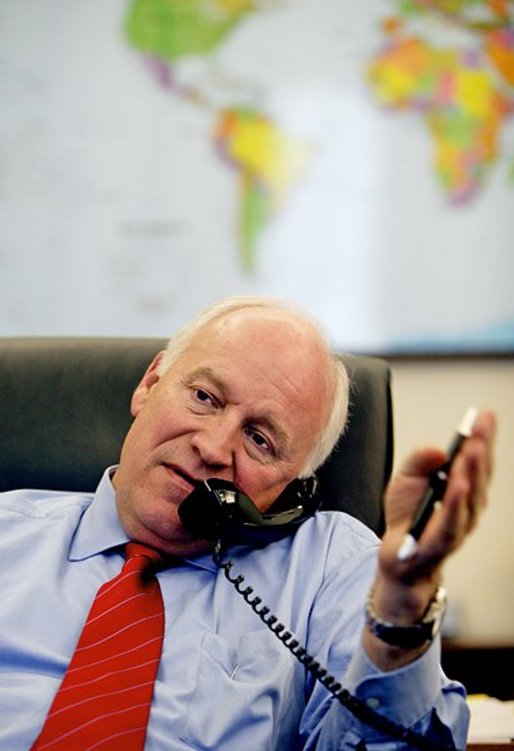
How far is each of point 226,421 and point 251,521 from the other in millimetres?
144

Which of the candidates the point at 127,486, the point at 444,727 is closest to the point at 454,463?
the point at 444,727

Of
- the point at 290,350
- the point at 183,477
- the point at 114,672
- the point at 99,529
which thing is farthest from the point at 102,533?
the point at 290,350

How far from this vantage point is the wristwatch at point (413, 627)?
30.9 inches

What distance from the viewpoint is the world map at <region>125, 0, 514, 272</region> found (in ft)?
7.50

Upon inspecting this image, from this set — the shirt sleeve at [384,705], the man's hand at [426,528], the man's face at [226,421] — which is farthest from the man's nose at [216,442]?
the man's hand at [426,528]

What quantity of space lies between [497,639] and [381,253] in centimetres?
110

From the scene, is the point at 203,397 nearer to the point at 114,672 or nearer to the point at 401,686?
the point at 114,672

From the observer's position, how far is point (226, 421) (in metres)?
1.17

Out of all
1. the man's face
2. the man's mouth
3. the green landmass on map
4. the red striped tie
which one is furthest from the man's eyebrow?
the green landmass on map

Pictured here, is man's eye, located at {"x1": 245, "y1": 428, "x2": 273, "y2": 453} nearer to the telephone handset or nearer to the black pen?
the telephone handset

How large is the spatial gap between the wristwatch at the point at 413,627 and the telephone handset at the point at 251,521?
0.09 m

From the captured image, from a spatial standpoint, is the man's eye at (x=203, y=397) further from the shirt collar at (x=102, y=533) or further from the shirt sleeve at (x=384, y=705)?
the shirt sleeve at (x=384, y=705)

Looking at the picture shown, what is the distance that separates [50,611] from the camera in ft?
3.56

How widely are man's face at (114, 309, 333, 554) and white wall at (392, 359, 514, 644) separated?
116cm
